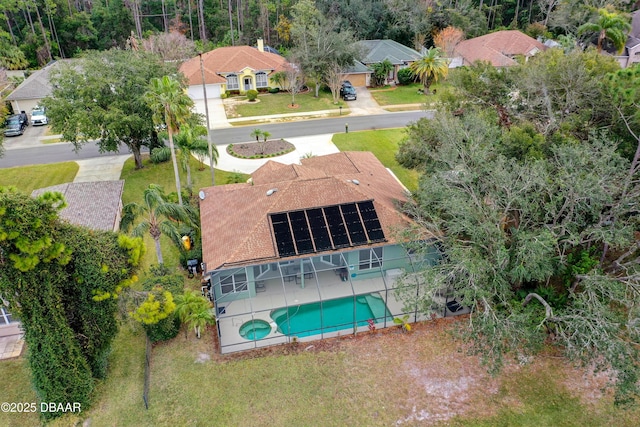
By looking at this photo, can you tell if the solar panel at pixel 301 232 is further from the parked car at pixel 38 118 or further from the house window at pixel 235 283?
the parked car at pixel 38 118

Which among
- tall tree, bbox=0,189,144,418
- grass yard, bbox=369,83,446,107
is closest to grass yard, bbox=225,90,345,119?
grass yard, bbox=369,83,446,107

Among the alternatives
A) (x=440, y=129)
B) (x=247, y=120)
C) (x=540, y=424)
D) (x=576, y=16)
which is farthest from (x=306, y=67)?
(x=540, y=424)

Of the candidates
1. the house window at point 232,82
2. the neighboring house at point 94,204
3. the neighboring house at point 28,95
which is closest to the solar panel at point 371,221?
the neighboring house at point 94,204

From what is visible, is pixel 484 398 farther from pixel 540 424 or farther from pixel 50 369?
pixel 50 369

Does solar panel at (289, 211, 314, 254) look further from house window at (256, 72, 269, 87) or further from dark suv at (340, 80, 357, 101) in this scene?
house window at (256, 72, 269, 87)

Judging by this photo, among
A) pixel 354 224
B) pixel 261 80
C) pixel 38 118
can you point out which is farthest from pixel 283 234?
pixel 261 80

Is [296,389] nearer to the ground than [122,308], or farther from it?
nearer to the ground

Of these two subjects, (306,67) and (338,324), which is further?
(306,67)

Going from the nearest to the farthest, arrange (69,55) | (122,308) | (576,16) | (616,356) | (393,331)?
(616,356)
(122,308)
(393,331)
(576,16)
(69,55)

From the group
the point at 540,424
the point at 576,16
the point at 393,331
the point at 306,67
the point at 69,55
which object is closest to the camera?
the point at 540,424

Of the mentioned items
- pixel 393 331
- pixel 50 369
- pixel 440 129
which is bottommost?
pixel 393 331
